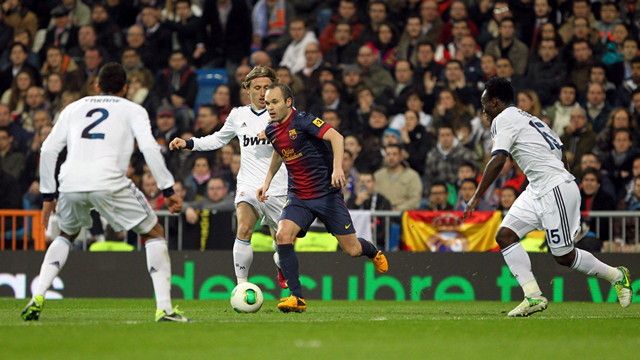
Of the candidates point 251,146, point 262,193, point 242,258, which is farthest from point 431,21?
point 262,193

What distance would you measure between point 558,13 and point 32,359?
15160mm

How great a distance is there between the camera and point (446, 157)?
796 inches

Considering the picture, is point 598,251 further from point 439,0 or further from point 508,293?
point 439,0

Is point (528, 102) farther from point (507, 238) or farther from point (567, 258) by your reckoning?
point (507, 238)

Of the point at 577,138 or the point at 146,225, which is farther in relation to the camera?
the point at 577,138

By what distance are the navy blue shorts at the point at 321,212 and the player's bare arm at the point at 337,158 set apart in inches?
21.3

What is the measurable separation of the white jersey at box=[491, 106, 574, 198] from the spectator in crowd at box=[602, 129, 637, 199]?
6.26 m

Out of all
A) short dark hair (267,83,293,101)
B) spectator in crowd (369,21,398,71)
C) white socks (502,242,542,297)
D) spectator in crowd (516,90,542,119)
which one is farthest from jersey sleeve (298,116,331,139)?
spectator in crowd (369,21,398,71)

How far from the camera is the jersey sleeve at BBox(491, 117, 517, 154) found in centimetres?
1315

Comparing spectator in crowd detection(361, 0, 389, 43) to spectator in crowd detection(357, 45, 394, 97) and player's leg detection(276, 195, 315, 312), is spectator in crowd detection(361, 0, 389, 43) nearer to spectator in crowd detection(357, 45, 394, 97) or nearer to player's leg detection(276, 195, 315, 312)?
spectator in crowd detection(357, 45, 394, 97)

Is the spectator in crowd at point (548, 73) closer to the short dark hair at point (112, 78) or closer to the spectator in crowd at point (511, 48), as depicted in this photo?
the spectator in crowd at point (511, 48)

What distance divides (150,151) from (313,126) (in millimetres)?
2647

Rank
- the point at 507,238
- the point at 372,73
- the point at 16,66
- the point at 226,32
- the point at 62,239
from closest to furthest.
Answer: the point at 62,239, the point at 507,238, the point at 372,73, the point at 226,32, the point at 16,66

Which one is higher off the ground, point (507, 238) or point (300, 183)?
point (300, 183)
